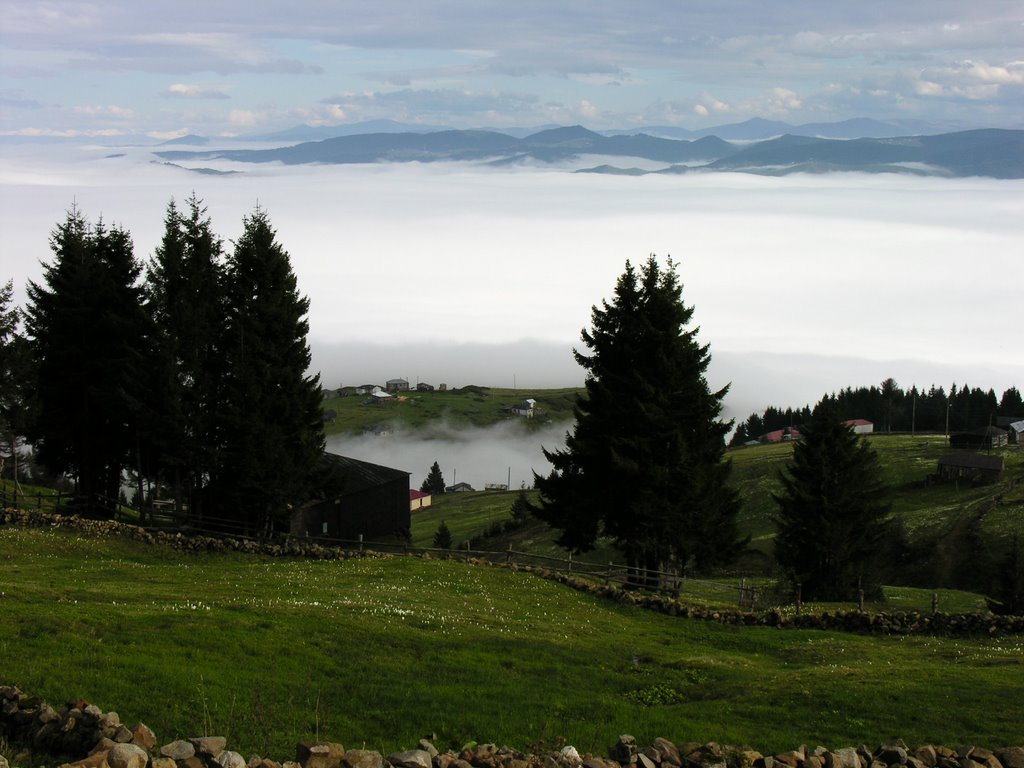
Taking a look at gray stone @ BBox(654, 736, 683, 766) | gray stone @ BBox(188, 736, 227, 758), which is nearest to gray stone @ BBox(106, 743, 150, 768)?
gray stone @ BBox(188, 736, 227, 758)

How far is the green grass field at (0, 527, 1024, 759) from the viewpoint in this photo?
17.2m

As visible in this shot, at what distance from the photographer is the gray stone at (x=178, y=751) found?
12195 mm

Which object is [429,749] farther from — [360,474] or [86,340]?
[360,474]

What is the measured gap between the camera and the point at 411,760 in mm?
12938

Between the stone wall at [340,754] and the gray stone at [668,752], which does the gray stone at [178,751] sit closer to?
the stone wall at [340,754]

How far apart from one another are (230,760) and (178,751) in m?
0.67

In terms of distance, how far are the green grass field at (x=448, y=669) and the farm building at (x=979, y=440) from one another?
105715 mm

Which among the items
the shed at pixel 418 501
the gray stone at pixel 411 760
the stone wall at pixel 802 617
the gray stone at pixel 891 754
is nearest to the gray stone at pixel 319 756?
the gray stone at pixel 411 760

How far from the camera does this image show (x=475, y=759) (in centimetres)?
1359

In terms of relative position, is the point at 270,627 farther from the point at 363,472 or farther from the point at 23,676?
the point at 363,472

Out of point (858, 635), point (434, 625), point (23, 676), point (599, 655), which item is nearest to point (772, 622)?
point (858, 635)

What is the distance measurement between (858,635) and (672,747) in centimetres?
2035

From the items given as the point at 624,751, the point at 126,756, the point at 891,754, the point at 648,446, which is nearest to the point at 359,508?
the point at 648,446

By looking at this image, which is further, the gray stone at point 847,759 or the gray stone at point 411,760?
the gray stone at point 847,759
